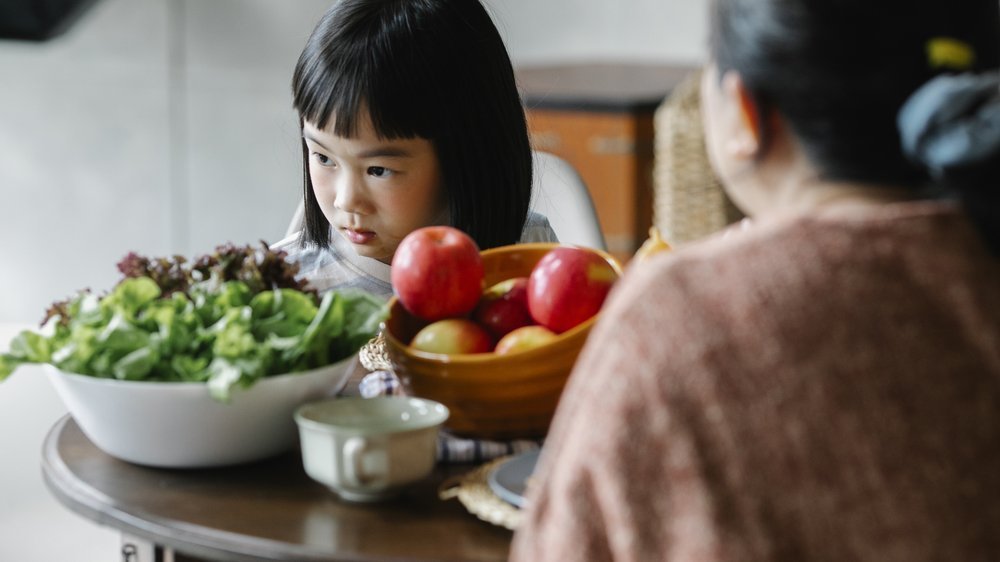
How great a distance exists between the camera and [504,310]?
1.21m

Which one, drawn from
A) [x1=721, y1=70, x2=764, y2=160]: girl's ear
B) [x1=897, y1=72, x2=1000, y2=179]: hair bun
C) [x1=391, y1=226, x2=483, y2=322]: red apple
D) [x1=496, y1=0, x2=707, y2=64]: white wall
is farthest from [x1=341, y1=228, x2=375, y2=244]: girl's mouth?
[x1=496, y1=0, x2=707, y2=64]: white wall

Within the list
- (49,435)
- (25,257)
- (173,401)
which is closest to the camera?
(173,401)

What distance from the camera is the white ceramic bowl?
1.01 m

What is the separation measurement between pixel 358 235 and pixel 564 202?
61cm

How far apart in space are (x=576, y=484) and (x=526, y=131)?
1.12 m

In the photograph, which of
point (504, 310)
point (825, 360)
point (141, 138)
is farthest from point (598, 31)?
point (825, 360)

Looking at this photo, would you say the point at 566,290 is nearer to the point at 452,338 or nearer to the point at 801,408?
the point at 452,338

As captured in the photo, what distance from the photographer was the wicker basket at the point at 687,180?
319cm

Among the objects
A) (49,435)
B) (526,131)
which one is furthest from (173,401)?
(526,131)

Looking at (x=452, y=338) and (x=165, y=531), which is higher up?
(x=452, y=338)

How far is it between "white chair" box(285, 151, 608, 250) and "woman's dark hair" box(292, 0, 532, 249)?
33 cm

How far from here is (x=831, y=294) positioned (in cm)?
74

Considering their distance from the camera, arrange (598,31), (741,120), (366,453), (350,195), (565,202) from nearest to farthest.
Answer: (741,120) < (366,453) < (350,195) < (565,202) < (598,31)

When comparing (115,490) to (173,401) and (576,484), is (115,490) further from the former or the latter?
(576,484)
